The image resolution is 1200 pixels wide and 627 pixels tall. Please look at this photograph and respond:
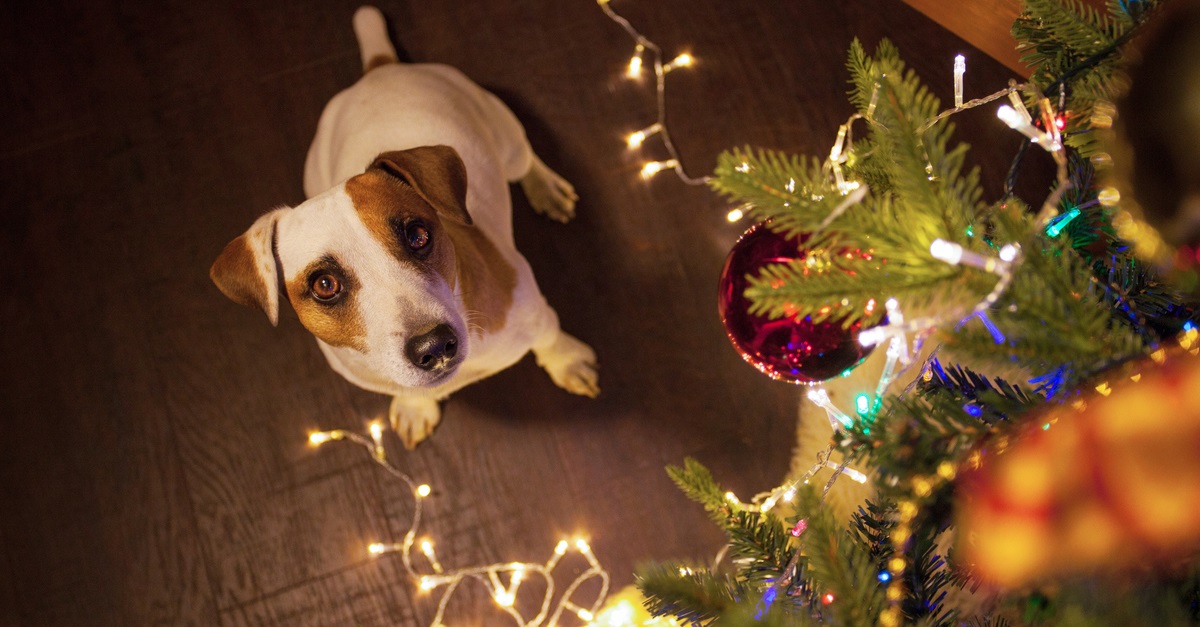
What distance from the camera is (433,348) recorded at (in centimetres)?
163

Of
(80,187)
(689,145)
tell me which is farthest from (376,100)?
(80,187)

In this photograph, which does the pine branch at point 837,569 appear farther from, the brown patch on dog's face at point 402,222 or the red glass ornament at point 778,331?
the brown patch on dog's face at point 402,222

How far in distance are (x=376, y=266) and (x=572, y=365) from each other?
1023 mm

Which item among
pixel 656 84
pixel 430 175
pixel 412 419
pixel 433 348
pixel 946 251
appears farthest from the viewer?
pixel 656 84

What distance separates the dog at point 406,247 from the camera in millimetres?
1638

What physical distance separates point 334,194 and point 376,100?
0.55m

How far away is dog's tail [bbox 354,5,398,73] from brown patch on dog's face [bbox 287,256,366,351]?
110 cm

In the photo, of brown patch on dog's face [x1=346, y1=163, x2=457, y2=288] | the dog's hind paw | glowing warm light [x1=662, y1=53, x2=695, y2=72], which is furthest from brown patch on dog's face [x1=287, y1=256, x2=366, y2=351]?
glowing warm light [x1=662, y1=53, x2=695, y2=72]

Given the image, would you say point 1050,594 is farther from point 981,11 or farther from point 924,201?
point 981,11

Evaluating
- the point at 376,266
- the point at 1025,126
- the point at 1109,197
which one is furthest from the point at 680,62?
the point at 1109,197

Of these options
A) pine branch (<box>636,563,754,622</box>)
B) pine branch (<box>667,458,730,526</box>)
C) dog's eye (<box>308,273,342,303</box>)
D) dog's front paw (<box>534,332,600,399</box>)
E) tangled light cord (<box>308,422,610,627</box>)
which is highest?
pine branch (<box>636,563,754,622</box>)

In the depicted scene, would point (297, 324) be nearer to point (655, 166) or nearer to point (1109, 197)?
point (655, 166)

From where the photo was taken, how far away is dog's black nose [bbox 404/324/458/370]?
1.63 meters

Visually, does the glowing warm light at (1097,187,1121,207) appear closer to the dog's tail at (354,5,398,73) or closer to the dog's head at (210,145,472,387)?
the dog's head at (210,145,472,387)
